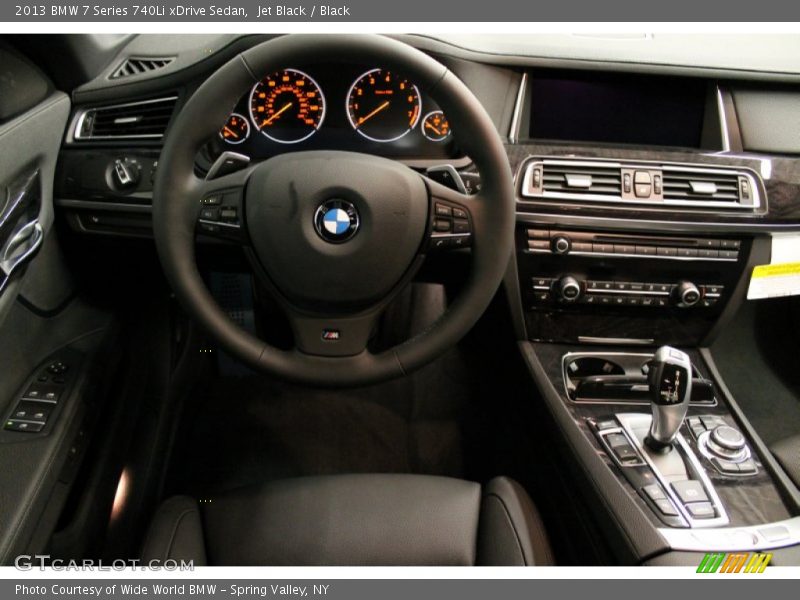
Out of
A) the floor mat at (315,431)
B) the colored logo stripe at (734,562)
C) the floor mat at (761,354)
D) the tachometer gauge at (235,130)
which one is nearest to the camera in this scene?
the colored logo stripe at (734,562)

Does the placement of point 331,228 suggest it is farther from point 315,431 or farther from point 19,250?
point 315,431

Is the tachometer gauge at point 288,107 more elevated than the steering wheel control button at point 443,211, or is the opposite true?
the tachometer gauge at point 288,107

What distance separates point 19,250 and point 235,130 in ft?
1.58

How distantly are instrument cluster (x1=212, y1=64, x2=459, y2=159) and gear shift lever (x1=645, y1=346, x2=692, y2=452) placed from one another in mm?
580

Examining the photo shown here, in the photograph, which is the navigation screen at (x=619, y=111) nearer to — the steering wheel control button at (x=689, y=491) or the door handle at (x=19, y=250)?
the steering wheel control button at (x=689, y=491)

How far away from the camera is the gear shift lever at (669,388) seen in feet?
3.39

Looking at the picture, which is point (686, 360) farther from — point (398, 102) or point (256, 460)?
point (256, 460)

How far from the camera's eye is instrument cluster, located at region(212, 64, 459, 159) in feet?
4.03

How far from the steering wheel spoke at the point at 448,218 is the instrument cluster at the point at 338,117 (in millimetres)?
302

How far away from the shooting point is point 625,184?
1.25m

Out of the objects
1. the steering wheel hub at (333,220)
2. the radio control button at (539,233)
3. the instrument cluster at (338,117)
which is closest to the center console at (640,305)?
the radio control button at (539,233)

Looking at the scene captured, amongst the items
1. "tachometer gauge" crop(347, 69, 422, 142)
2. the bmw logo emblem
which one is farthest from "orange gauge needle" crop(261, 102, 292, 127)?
the bmw logo emblem

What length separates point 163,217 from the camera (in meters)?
0.96

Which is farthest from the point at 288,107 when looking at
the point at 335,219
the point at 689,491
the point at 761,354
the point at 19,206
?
the point at 761,354
